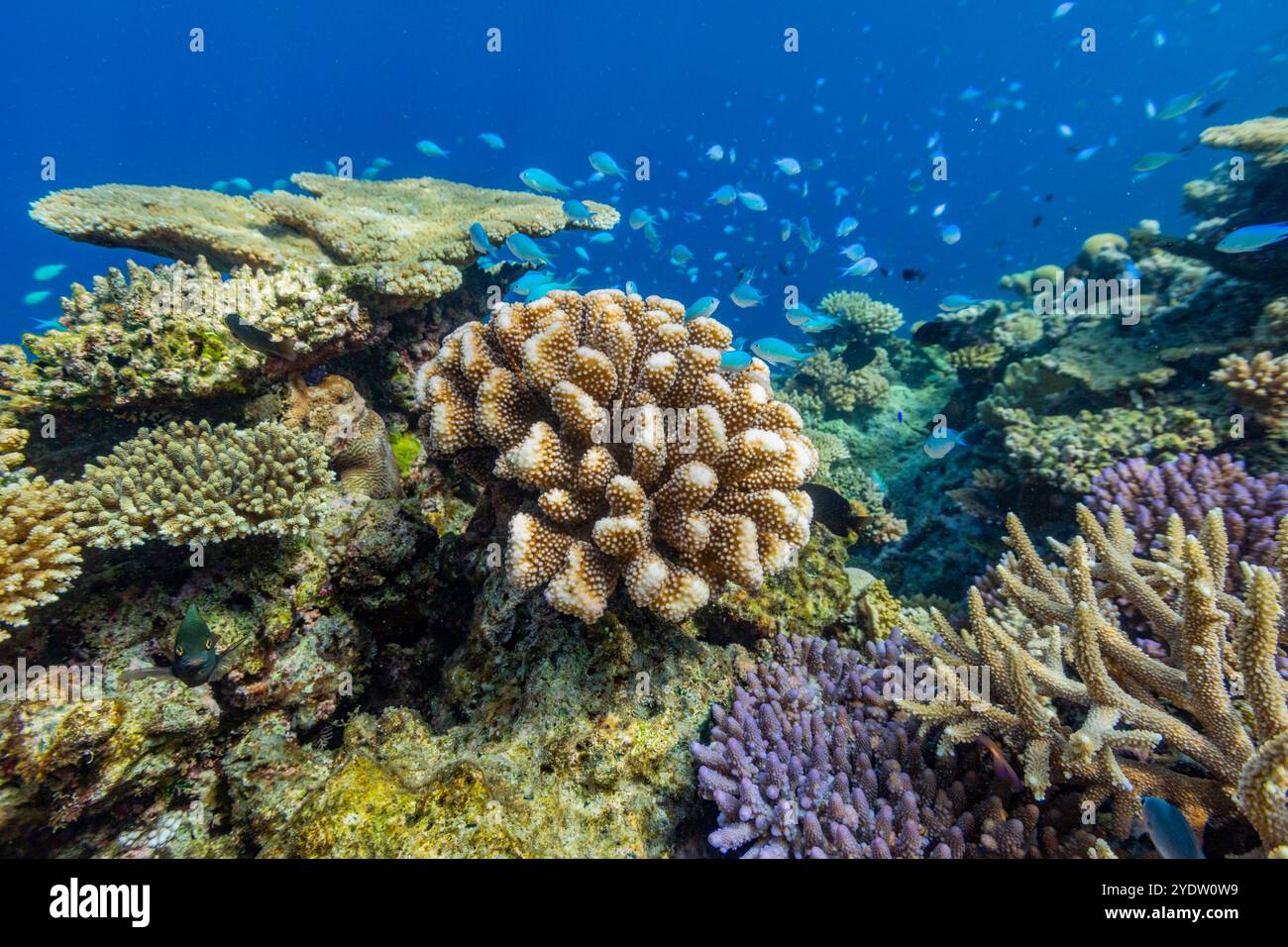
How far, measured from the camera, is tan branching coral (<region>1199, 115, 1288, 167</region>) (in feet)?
21.8

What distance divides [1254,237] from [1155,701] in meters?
5.33

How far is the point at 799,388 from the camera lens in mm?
10508

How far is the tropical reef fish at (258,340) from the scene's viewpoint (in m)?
3.79

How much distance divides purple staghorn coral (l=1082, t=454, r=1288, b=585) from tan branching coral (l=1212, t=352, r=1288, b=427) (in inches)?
19.5

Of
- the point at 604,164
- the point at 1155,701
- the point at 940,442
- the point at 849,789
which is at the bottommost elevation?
the point at 849,789

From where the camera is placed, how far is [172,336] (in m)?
3.76

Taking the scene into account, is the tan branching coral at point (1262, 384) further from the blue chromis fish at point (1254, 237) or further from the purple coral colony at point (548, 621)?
the blue chromis fish at point (1254, 237)

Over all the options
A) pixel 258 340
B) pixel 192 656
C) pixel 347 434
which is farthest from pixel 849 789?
pixel 258 340

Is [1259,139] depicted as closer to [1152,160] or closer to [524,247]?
[1152,160]

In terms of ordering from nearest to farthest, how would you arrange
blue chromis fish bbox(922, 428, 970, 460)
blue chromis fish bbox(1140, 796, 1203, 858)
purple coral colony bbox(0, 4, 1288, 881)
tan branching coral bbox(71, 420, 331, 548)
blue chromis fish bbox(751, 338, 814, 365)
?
1. blue chromis fish bbox(1140, 796, 1203, 858)
2. purple coral colony bbox(0, 4, 1288, 881)
3. tan branching coral bbox(71, 420, 331, 548)
4. blue chromis fish bbox(922, 428, 970, 460)
5. blue chromis fish bbox(751, 338, 814, 365)

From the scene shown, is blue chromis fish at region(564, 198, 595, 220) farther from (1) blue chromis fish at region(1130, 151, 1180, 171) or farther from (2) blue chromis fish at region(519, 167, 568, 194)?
(1) blue chromis fish at region(1130, 151, 1180, 171)

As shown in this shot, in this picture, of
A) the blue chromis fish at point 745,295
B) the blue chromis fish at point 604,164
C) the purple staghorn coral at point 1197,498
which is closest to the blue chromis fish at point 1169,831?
the purple staghorn coral at point 1197,498

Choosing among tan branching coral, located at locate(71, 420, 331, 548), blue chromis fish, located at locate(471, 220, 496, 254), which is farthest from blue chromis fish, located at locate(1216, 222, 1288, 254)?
tan branching coral, located at locate(71, 420, 331, 548)
